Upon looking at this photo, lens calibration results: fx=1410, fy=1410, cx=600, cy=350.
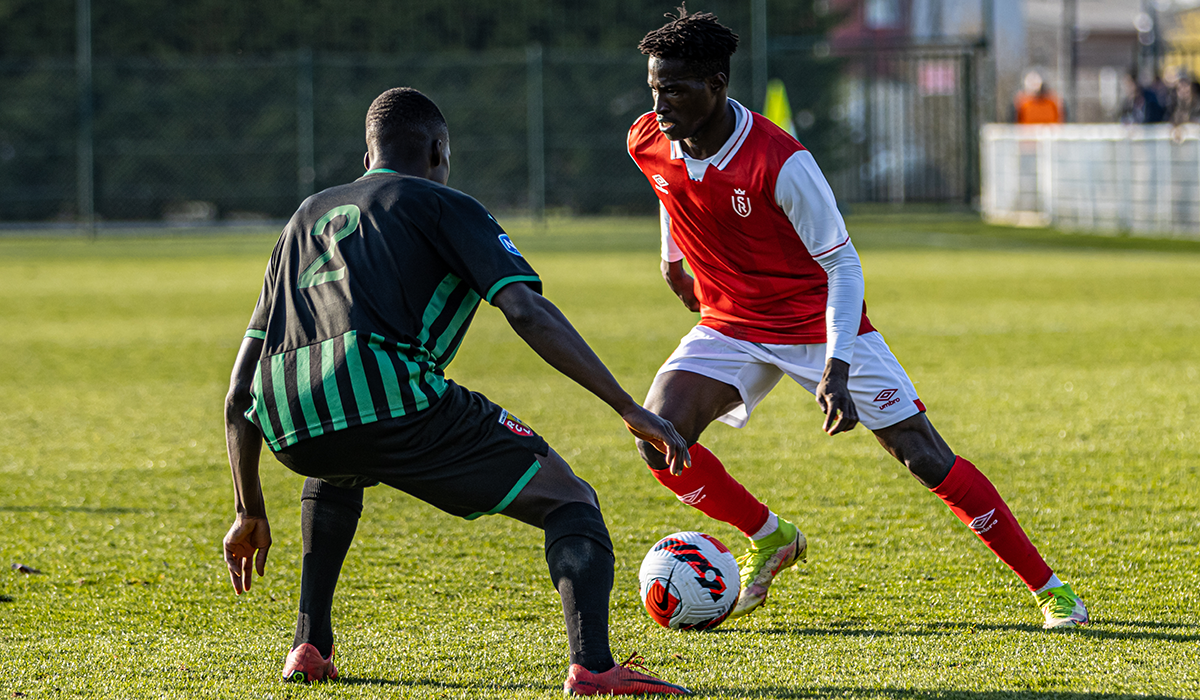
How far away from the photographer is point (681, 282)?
509 cm

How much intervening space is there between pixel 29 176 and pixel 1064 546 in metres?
24.8

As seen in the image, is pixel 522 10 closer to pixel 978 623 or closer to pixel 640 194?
pixel 640 194

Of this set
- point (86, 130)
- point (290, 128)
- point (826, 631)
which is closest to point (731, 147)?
point (826, 631)

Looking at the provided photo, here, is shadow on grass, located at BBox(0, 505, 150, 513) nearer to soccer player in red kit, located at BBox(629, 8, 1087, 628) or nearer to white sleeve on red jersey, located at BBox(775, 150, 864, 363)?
soccer player in red kit, located at BBox(629, 8, 1087, 628)

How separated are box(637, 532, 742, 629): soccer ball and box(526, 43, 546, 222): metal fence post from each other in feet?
69.6

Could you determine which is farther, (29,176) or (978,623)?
(29,176)

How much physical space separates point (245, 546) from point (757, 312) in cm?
187

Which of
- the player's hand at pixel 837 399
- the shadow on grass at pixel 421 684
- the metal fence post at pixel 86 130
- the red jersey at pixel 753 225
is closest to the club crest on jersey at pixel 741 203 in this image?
the red jersey at pixel 753 225

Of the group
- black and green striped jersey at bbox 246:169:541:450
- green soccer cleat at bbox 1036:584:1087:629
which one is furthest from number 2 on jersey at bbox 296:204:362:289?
green soccer cleat at bbox 1036:584:1087:629

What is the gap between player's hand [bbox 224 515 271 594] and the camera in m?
3.65

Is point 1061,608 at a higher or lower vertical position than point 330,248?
lower

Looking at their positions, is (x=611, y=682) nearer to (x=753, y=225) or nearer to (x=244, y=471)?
(x=244, y=471)

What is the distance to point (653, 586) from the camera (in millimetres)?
4215

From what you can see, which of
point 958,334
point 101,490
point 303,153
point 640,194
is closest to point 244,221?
point 303,153
